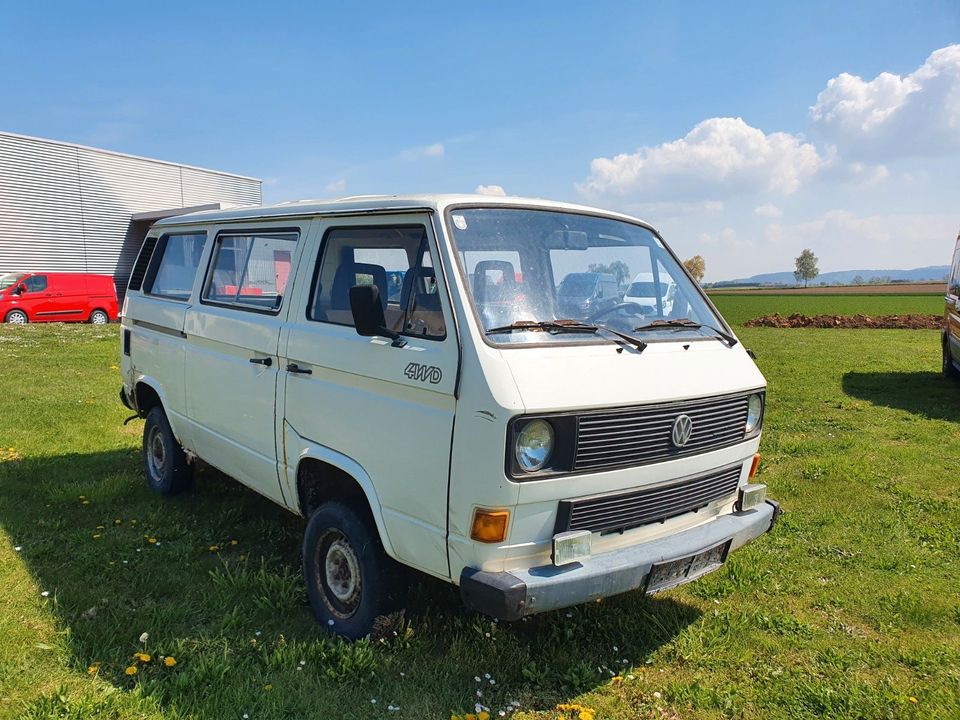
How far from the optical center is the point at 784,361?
15227 millimetres

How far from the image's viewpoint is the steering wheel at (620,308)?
11.9ft

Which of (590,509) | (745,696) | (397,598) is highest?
(590,509)

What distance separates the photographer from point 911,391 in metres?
11.5

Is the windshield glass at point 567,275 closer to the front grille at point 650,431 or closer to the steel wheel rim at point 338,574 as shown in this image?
the front grille at point 650,431

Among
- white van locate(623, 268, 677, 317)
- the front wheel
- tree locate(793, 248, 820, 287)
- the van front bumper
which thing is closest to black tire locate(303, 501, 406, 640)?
the van front bumper

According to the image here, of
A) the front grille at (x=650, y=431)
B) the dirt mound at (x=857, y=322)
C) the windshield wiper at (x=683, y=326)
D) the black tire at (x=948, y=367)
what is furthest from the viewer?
the dirt mound at (x=857, y=322)

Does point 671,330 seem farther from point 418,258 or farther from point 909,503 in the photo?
point 909,503

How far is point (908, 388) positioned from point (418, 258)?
11085 millimetres

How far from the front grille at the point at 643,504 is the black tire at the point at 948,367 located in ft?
34.4

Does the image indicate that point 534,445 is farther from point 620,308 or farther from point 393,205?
point 393,205

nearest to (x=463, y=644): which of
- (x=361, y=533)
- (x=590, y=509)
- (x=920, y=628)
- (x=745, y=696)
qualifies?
(x=361, y=533)

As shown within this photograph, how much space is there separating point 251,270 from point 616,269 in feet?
7.75

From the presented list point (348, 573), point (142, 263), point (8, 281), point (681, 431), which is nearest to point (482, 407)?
point (681, 431)

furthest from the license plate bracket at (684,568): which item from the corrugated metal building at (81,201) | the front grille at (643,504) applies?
the corrugated metal building at (81,201)
